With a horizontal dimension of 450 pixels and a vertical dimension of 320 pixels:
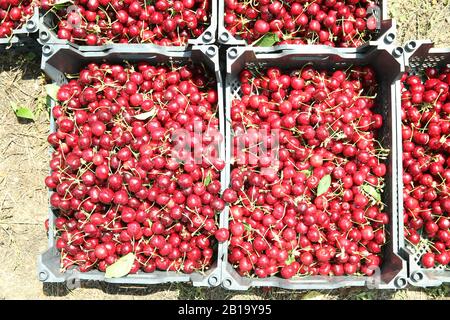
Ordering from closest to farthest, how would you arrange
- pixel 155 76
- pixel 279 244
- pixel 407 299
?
pixel 279 244 < pixel 155 76 < pixel 407 299

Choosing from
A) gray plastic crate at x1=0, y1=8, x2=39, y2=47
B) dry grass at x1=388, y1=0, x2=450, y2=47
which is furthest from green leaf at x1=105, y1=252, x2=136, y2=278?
dry grass at x1=388, y1=0, x2=450, y2=47

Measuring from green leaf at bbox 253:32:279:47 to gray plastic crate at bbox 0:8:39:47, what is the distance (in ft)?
4.84

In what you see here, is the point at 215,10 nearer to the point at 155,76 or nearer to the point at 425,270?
the point at 155,76

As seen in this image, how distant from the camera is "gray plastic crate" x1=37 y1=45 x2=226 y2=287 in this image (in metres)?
2.57

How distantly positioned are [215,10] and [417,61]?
1493mm

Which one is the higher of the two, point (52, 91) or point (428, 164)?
point (52, 91)

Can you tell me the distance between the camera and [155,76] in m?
2.80

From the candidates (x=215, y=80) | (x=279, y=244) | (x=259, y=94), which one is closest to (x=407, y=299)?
(x=279, y=244)

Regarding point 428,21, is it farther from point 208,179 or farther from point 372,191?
point 208,179

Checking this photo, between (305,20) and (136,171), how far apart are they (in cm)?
155

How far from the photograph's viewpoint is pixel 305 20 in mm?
2750

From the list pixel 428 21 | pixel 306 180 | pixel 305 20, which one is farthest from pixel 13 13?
pixel 428 21

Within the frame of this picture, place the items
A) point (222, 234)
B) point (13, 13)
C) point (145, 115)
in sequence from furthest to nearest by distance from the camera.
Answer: point (13, 13)
point (145, 115)
point (222, 234)

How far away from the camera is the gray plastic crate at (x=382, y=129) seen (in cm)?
254
